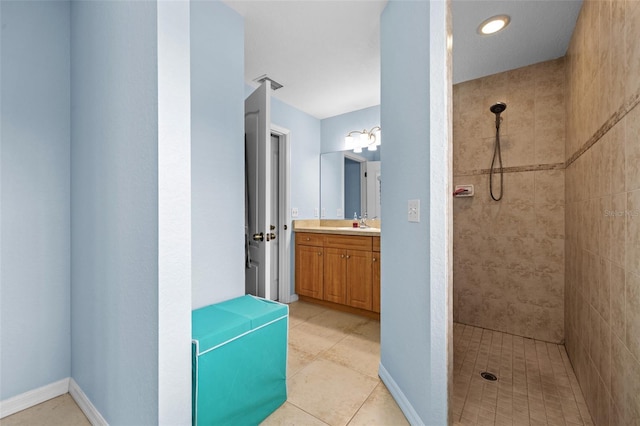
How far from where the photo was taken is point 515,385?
1769 mm

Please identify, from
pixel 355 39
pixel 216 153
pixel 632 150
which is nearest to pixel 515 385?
pixel 632 150

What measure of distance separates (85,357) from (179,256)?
107 cm

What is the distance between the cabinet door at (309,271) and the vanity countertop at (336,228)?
0.69 feet

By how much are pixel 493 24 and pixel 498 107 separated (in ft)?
2.36

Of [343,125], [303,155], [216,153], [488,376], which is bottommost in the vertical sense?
[488,376]

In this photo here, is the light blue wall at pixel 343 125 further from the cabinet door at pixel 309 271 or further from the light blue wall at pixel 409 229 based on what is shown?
the light blue wall at pixel 409 229

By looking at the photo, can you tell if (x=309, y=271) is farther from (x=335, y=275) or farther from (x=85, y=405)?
(x=85, y=405)

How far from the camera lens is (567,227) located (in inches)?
86.3

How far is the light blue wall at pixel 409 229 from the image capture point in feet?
4.15

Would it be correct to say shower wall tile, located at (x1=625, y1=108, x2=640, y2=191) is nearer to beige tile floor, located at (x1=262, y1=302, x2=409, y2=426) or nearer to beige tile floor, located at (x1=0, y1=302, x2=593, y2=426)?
beige tile floor, located at (x1=0, y1=302, x2=593, y2=426)

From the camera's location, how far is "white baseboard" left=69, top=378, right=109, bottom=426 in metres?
1.37

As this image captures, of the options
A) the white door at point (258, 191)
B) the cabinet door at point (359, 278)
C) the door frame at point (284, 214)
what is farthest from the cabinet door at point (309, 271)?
the white door at point (258, 191)

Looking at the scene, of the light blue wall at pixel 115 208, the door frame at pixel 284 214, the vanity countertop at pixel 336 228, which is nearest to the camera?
the light blue wall at pixel 115 208

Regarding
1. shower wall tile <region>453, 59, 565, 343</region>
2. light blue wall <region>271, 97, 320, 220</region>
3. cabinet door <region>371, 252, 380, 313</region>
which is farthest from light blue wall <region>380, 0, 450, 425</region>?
light blue wall <region>271, 97, 320, 220</region>
